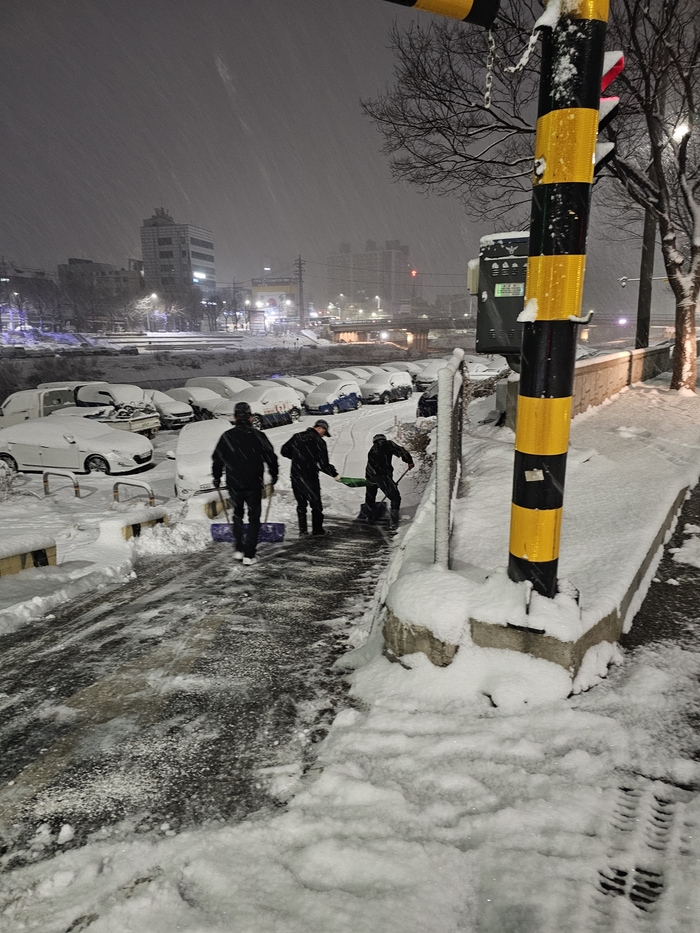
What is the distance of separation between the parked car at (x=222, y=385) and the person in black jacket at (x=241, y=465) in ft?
59.1

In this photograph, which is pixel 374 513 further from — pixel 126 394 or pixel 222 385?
pixel 222 385

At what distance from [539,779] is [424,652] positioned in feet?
3.29

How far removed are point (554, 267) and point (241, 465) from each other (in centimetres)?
427

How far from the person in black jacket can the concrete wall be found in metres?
3.38

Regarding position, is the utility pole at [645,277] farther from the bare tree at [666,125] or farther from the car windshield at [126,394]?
the car windshield at [126,394]

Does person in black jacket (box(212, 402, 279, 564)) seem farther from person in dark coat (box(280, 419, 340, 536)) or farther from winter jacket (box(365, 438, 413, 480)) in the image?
winter jacket (box(365, 438, 413, 480))

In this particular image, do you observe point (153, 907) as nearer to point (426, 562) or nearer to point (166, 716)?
point (166, 716)

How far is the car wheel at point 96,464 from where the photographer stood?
14.0 metres

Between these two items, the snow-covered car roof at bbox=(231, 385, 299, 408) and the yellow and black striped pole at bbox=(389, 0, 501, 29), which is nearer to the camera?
the yellow and black striped pole at bbox=(389, 0, 501, 29)

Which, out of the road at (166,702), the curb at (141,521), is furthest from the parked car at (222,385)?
the road at (166,702)

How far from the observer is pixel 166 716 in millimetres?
3324

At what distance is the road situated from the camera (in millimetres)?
2654

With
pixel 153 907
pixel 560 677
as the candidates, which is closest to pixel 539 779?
pixel 560 677

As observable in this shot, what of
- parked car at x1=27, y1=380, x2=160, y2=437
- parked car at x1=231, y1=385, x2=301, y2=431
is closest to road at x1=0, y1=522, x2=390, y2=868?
parked car at x1=27, y1=380, x2=160, y2=437
